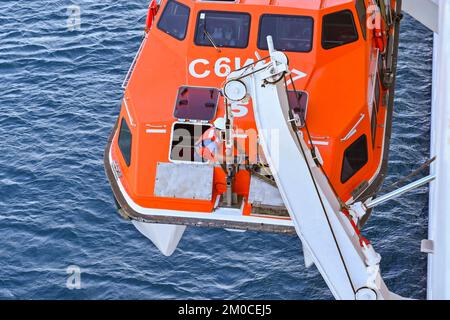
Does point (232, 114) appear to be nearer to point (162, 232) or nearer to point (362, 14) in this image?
point (162, 232)

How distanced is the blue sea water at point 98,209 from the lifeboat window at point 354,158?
12.8ft

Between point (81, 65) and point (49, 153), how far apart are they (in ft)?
12.6

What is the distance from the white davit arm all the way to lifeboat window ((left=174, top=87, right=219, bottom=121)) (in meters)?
2.40

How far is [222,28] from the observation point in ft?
43.9

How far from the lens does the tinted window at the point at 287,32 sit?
13.1m

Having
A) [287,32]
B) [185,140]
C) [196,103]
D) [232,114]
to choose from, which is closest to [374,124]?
[287,32]

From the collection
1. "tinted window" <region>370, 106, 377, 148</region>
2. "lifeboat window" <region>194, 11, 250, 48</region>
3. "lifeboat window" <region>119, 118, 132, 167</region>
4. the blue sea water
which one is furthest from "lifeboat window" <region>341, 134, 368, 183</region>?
the blue sea water

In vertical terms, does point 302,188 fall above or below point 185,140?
above

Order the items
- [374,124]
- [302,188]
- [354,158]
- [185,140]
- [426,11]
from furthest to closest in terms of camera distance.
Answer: [426,11] → [374,124] → [354,158] → [185,140] → [302,188]

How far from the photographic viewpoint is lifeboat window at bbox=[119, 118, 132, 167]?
12.8 metres

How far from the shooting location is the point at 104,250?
16.7m

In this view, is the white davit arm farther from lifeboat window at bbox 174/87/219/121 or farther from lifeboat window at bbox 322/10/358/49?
lifeboat window at bbox 322/10/358/49

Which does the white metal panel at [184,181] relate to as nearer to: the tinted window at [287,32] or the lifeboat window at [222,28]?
the lifeboat window at [222,28]

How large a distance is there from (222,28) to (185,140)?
2141 millimetres
